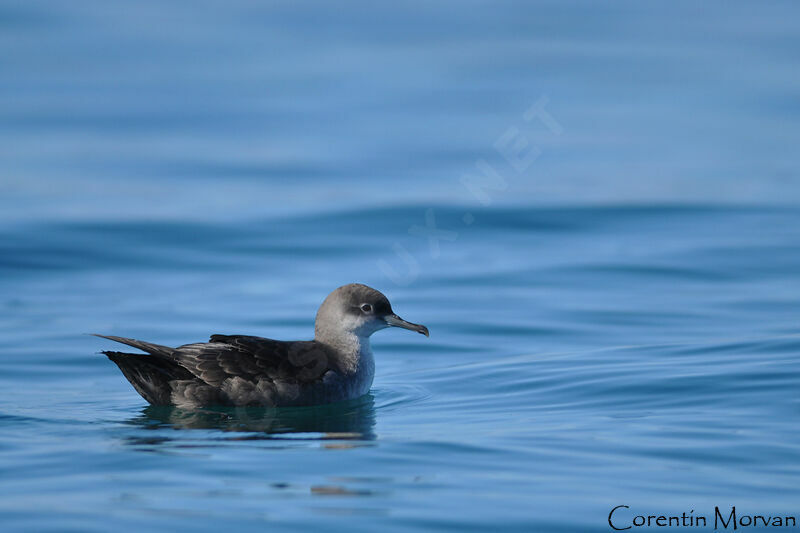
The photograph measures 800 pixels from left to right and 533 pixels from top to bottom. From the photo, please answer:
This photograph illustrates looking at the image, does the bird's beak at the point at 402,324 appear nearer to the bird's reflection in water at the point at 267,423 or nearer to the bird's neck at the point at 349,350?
the bird's neck at the point at 349,350

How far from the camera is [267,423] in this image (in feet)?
32.7

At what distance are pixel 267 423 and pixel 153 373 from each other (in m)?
1.14

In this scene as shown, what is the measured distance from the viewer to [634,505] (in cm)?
747

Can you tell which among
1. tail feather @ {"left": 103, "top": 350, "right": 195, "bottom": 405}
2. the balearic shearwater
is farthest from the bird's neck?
tail feather @ {"left": 103, "top": 350, "right": 195, "bottom": 405}

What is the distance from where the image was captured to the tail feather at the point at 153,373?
1042cm

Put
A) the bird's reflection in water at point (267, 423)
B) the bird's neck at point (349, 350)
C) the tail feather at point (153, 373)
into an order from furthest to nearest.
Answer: the bird's neck at point (349, 350) → the tail feather at point (153, 373) → the bird's reflection in water at point (267, 423)

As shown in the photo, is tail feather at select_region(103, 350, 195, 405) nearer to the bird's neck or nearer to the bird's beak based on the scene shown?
the bird's neck

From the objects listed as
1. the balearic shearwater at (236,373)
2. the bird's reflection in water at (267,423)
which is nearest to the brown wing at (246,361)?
the balearic shearwater at (236,373)

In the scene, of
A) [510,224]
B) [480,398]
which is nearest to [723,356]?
[480,398]

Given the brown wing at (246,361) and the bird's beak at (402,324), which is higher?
the bird's beak at (402,324)

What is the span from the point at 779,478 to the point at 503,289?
7.82 metres

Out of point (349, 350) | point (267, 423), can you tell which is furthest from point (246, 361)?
point (349, 350)

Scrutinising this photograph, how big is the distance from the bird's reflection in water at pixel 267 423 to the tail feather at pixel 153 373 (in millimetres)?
156

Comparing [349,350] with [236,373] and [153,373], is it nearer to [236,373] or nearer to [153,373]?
[236,373]
